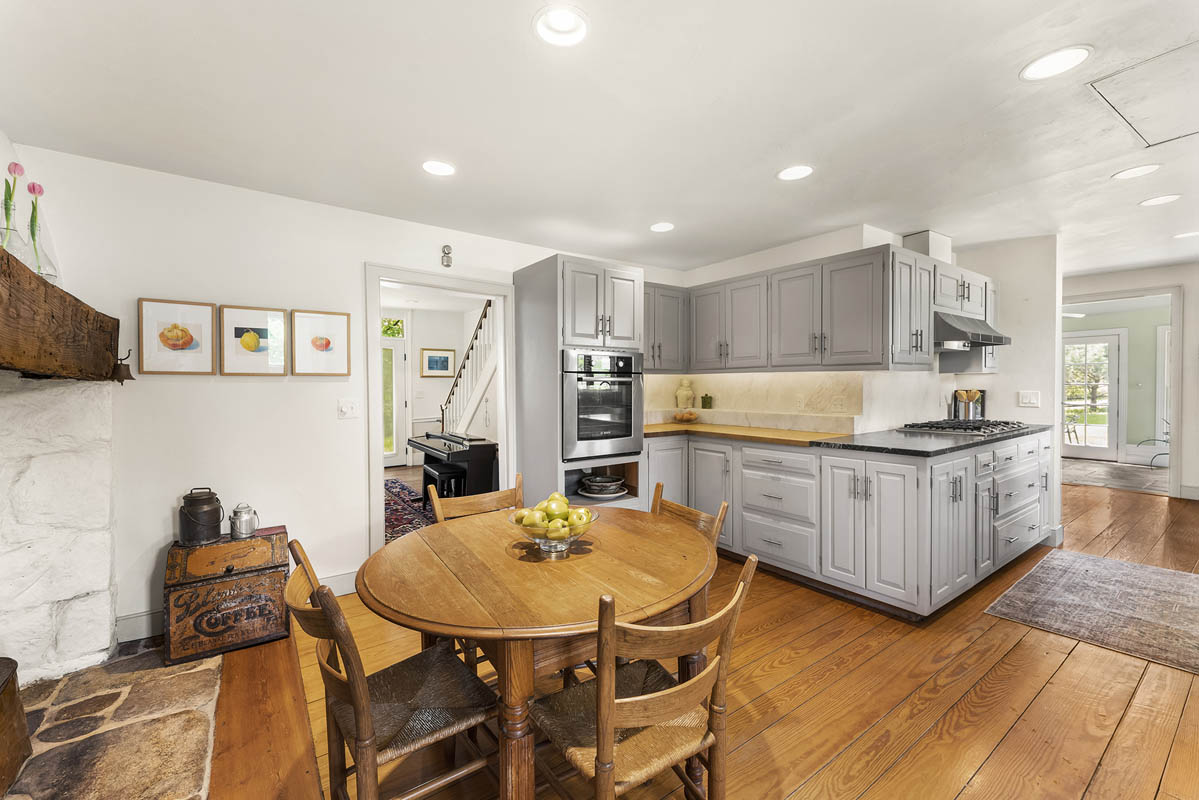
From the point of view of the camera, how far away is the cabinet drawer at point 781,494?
10.7 ft

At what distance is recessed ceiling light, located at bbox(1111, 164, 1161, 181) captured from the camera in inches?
110

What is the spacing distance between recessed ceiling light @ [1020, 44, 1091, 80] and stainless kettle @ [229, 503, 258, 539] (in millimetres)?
4030

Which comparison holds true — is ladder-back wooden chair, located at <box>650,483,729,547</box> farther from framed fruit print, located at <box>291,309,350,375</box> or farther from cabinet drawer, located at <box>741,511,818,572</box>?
framed fruit print, located at <box>291,309,350,375</box>

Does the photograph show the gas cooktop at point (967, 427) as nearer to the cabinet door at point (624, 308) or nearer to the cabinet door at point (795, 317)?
the cabinet door at point (795, 317)

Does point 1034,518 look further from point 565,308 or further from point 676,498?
point 565,308

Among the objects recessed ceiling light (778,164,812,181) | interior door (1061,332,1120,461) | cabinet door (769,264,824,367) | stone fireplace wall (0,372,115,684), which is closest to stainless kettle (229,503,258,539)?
stone fireplace wall (0,372,115,684)

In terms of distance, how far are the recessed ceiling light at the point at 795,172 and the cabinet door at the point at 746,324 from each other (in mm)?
1216

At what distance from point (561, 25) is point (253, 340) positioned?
2.45 m

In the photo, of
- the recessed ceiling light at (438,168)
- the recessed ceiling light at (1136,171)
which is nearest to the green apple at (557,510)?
the recessed ceiling light at (438,168)

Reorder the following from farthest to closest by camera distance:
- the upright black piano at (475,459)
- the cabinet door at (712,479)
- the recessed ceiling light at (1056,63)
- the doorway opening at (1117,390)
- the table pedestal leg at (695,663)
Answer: the doorway opening at (1117,390), the upright black piano at (475,459), the cabinet door at (712,479), the recessed ceiling light at (1056,63), the table pedestal leg at (695,663)

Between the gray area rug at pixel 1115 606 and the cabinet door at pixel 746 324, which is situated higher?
the cabinet door at pixel 746 324

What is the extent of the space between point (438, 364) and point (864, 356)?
6557 mm

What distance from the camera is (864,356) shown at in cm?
338

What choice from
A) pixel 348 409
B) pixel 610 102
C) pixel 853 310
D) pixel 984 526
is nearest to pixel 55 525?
pixel 348 409
